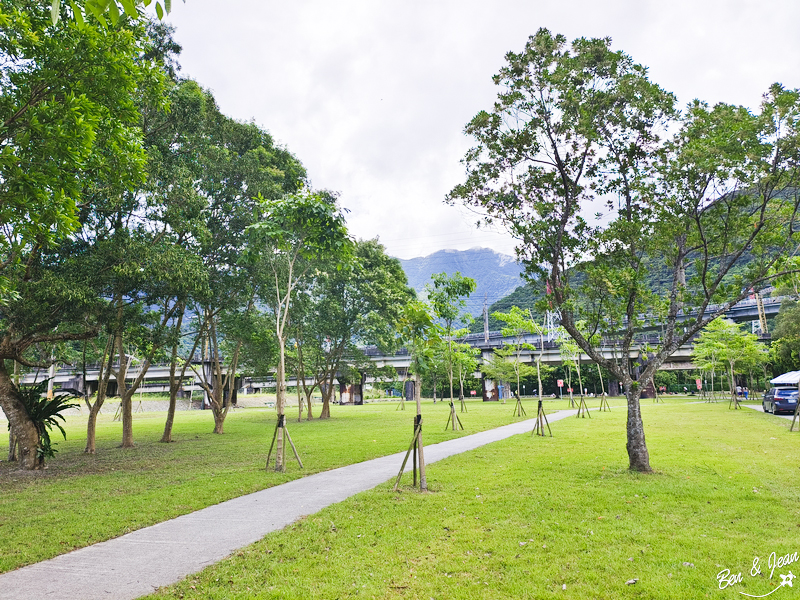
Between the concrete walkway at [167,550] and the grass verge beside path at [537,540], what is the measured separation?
1.10 ft

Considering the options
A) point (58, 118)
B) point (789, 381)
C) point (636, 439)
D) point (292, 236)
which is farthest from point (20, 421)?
Answer: point (789, 381)

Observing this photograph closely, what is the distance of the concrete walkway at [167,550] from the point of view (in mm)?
4168

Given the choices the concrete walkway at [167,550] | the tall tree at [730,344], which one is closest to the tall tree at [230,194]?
the concrete walkway at [167,550]

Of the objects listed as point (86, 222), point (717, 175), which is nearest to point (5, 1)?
point (86, 222)

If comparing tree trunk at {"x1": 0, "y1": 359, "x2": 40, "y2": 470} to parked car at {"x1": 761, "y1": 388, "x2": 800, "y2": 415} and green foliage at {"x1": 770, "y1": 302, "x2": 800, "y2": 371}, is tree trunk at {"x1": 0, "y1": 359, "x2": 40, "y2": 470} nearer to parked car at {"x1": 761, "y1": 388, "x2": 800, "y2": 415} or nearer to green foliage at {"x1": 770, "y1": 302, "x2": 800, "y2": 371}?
parked car at {"x1": 761, "y1": 388, "x2": 800, "y2": 415}

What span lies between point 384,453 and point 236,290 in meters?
7.54

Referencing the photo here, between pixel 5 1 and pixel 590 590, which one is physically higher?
pixel 5 1

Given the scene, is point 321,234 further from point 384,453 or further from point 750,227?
point 750,227

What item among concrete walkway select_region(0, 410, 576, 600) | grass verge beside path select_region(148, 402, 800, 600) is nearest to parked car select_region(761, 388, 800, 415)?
grass verge beside path select_region(148, 402, 800, 600)

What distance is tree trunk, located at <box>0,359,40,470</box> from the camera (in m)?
10.7

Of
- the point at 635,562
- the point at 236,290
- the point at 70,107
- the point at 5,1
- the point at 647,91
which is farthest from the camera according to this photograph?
the point at 236,290

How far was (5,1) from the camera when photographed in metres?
7.11

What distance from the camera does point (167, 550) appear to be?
5074 millimetres

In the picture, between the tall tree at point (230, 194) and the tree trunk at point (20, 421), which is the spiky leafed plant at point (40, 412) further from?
the tall tree at point (230, 194)
